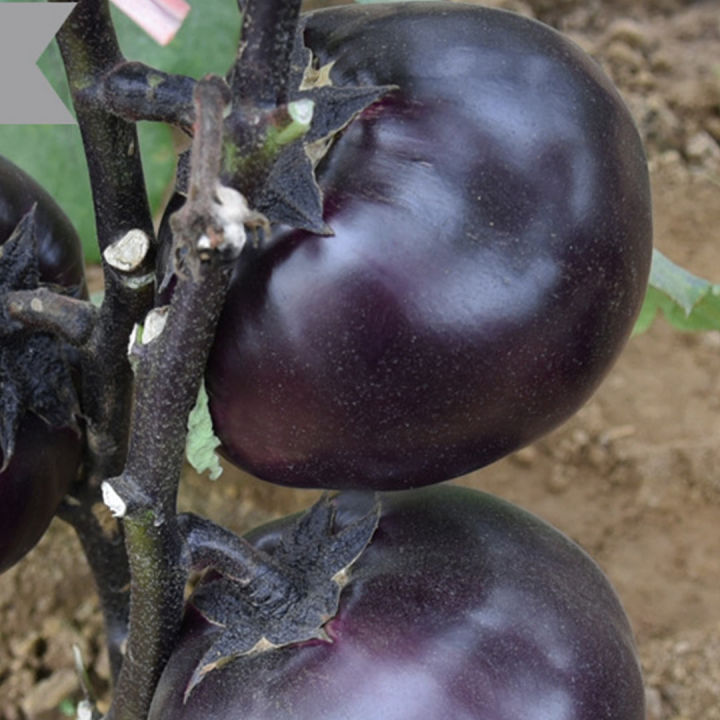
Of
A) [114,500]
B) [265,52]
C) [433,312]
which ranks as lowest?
[114,500]

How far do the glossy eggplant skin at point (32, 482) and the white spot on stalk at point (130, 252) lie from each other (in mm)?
145

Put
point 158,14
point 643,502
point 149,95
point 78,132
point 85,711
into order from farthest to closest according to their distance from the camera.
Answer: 1. point 643,502
2. point 78,132
3. point 85,711
4. point 149,95
5. point 158,14

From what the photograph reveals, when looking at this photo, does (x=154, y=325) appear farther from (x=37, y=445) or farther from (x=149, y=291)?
(x=37, y=445)

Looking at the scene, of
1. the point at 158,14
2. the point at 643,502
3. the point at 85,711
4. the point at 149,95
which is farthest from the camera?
the point at 643,502

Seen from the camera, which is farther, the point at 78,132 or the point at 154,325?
the point at 78,132

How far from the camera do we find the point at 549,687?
66 cm

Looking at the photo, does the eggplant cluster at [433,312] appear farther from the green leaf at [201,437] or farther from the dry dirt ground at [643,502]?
the dry dirt ground at [643,502]

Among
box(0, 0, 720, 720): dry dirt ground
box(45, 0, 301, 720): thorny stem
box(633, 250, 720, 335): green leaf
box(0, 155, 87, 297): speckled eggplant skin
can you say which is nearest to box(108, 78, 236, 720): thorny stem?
box(45, 0, 301, 720): thorny stem

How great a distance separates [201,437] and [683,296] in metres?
0.43

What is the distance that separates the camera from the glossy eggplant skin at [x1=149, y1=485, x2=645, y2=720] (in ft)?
2.12

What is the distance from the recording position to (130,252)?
656mm

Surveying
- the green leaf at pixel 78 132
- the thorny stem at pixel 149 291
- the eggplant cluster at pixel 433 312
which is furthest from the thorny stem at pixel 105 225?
the green leaf at pixel 78 132
